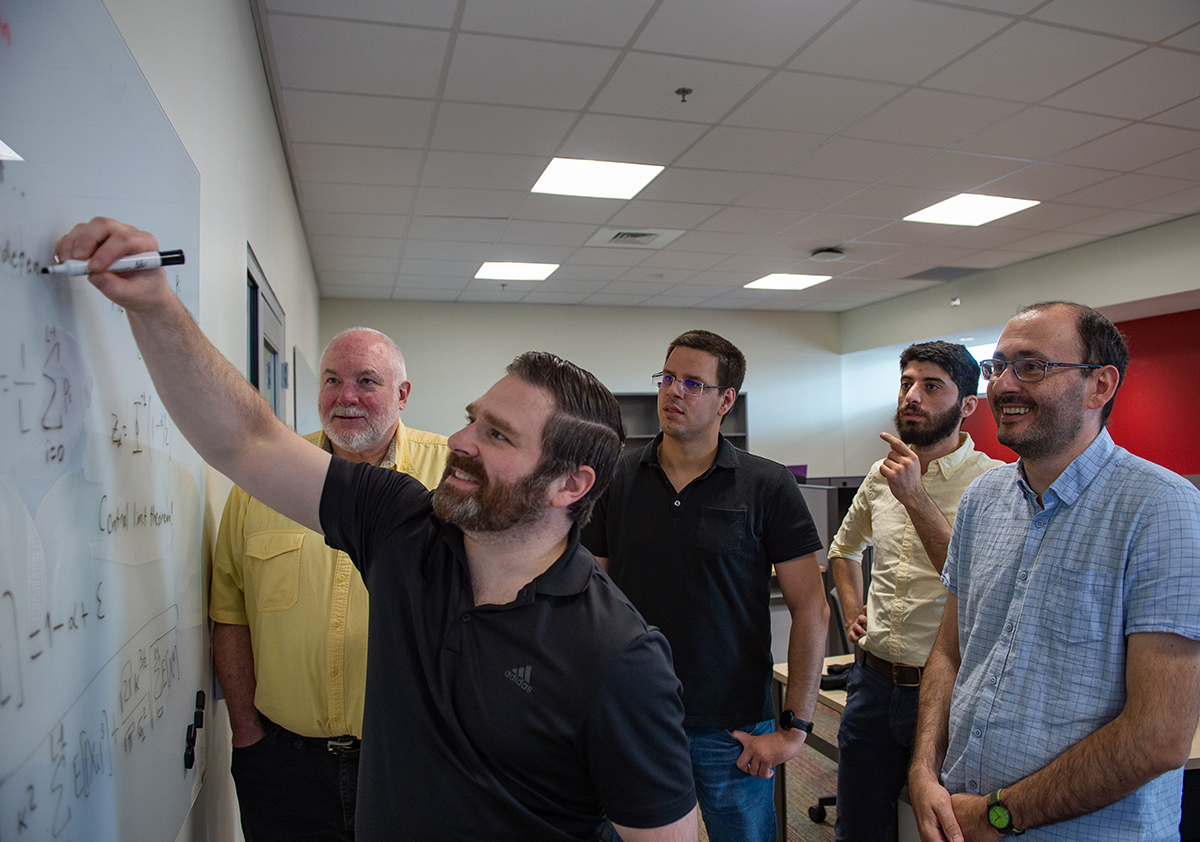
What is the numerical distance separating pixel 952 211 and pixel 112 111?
17.1 feet

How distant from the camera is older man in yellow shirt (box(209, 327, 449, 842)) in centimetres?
144

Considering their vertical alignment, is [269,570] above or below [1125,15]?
below

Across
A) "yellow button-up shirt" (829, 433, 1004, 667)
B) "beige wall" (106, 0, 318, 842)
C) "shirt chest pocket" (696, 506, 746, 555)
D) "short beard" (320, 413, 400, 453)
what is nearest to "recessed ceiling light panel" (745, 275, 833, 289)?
"yellow button-up shirt" (829, 433, 1004, 667)

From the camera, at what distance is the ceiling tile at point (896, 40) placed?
8.57 feet

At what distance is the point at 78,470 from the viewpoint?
73 centimetres

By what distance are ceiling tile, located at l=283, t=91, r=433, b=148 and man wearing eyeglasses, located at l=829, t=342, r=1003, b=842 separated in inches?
93.9

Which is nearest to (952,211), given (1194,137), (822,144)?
(1194,137)

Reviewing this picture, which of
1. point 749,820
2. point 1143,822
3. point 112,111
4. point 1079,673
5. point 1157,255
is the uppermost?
point 1157,255

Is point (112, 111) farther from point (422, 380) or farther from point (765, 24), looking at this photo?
point (422, 380)

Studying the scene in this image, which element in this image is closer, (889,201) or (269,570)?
(269,570)

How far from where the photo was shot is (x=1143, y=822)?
1211 millimetres

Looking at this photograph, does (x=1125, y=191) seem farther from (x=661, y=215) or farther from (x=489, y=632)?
(x=489, y=632)

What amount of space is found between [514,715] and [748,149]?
3486 mm

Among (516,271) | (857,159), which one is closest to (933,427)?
(857,159)
